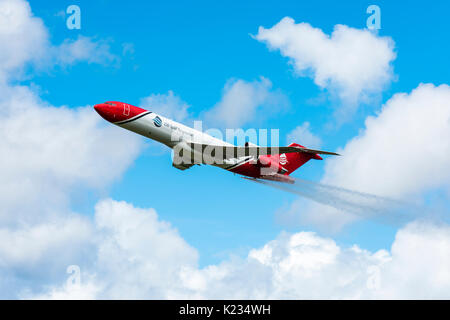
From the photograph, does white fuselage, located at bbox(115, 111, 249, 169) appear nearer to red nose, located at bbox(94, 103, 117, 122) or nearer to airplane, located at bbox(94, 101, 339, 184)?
airplane, located at bbox(94, 101, 339, 184)

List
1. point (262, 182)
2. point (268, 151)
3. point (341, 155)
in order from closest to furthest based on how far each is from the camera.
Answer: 1. point (341, 155)
2. point (268, 151)
3. point (262, 182)

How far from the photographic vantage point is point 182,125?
80.3 metres

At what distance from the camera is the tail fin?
88.2m

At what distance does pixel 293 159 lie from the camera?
8919 centimetres

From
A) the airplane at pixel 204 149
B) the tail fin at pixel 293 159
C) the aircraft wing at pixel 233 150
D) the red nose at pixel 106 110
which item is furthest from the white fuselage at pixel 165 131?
the tail fin at pixel 293 159

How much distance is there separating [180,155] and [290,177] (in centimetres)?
1764

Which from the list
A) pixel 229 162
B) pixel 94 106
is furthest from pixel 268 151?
pixel 94 106

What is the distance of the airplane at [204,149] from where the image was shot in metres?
76.1

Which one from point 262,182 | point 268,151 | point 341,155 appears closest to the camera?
point 341,155

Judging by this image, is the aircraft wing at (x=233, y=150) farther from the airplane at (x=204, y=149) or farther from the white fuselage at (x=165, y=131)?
the white fuselage at (x=165, y=131)

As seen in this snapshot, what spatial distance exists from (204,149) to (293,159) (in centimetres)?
1590

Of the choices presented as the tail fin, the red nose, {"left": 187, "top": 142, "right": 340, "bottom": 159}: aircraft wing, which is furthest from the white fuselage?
the tail fin

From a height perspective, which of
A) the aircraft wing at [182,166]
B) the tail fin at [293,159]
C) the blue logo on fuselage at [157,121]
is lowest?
the aircraft wing at [182,166]

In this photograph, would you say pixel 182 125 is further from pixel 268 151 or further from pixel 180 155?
pixel 268 151
